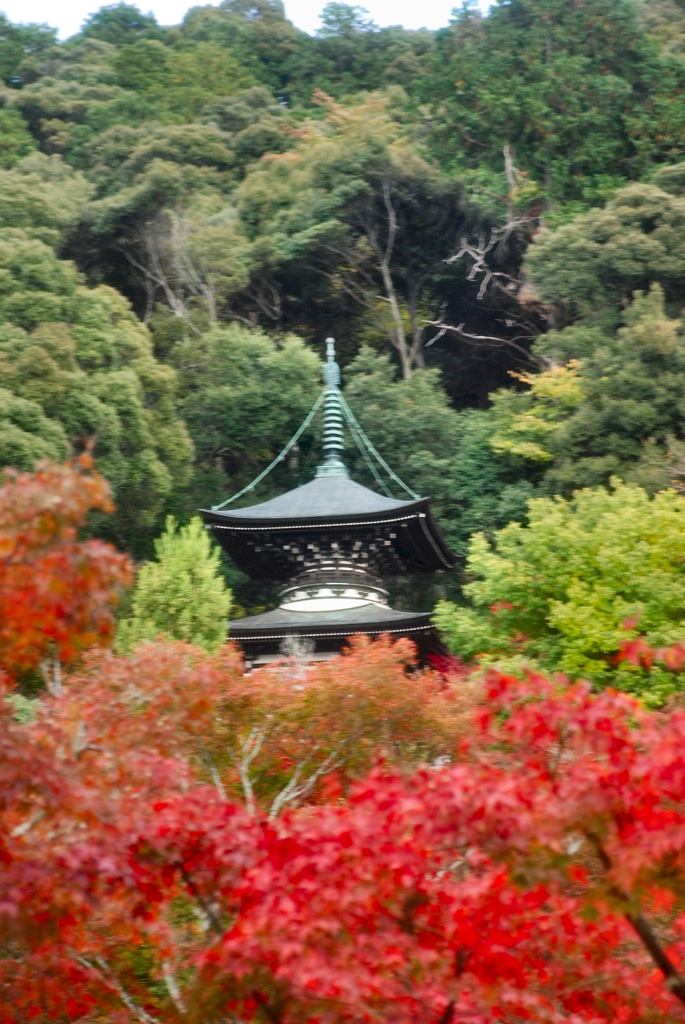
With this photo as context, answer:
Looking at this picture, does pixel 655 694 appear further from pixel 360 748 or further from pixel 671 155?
pixel 671 155

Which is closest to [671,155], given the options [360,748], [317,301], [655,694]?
[317,301]

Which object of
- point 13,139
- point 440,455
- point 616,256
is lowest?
point 440,455

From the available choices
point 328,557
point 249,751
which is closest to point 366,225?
point 328,557

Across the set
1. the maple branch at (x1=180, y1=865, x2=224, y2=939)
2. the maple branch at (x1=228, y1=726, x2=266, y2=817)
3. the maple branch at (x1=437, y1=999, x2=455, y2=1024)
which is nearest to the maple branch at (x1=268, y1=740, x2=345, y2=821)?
the maple branch at (x1=228, y1=726, x2=266, y2=817)

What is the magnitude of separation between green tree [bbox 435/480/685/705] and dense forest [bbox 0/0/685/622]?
3.51m

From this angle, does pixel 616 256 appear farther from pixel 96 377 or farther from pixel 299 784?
pixel 299 784

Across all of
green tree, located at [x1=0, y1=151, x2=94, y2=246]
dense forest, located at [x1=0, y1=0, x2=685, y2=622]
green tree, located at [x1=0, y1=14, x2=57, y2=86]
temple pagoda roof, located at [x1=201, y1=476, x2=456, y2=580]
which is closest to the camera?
temple pagoda roof, located at [x1=201, y1=476, x2=456, y2=580]

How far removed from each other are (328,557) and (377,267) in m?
14.4

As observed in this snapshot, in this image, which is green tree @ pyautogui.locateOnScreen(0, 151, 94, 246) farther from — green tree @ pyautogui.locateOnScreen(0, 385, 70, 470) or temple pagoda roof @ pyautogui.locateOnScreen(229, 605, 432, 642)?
temple pagoda roof @ pyautogui.locateOnScreen(229, 605, 432, 642)

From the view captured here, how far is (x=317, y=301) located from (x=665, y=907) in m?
24.4

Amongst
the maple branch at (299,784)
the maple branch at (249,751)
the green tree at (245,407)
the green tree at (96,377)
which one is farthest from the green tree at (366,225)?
the maple branch at (249,751)

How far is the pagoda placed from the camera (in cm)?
1766

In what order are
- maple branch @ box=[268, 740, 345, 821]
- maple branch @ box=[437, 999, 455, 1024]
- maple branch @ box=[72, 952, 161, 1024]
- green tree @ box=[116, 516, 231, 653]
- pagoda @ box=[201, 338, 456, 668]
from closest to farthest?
maple branch @ box=[437, 999, 455, 1024], maple branch @ box=[72, 952, 161, 1024], maple branch @ box=[268, 740, 345, 821], pagoda @ box=[201, 338, 456, 668], green tree @ box=[116, 516, 231, 653]

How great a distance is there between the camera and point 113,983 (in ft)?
29.0
